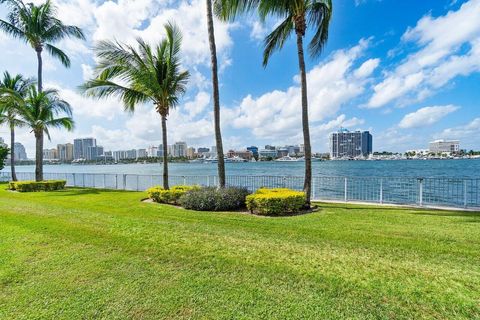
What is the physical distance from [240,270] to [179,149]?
387ft

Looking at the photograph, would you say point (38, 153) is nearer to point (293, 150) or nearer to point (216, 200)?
point (216, 200)

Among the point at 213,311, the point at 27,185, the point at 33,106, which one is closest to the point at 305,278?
the point at 213,311

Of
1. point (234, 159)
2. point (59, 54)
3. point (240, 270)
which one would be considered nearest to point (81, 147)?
point (234, 159)

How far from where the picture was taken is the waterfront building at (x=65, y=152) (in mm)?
100062

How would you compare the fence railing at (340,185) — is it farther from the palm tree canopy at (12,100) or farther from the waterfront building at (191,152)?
the waterfront building at (191,152)

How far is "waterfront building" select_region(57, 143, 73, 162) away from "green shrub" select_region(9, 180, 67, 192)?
3908 inches

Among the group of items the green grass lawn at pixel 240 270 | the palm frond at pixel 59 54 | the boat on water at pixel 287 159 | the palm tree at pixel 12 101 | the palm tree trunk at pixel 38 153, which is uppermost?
the palm frond at pixel 59 54

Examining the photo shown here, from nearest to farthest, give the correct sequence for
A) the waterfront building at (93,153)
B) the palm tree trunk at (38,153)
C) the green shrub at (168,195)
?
the green shrub at (168,195) → the palm tree trunk at (38,153) → the waterfront building at (93,153)

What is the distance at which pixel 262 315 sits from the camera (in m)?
2.69

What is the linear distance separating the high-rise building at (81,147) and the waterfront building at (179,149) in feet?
109

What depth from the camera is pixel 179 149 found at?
118 m

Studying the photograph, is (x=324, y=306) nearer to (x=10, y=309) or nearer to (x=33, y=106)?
(x=10, y=309)

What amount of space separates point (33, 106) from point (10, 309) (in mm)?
18496

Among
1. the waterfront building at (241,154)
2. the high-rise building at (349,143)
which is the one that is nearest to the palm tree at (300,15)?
the high-rise building at (349,143)
